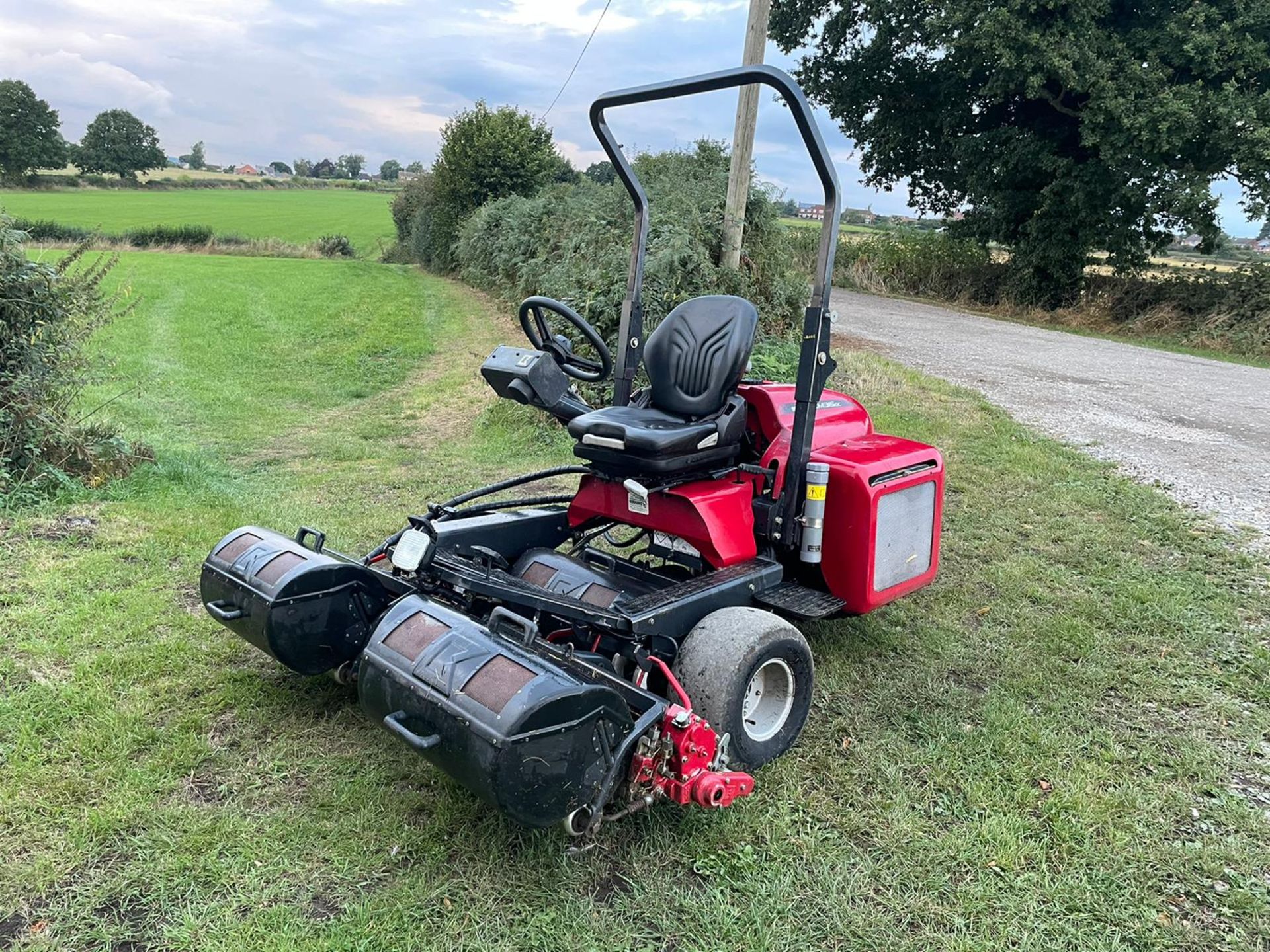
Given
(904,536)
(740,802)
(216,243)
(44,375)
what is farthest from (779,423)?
(216,243)

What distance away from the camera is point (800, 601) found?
11.3ft

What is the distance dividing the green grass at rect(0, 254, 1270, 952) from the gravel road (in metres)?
1.41

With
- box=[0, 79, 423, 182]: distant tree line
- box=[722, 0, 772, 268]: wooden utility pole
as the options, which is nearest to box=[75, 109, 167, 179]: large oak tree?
box=[0, 79, 423, 182]: distant tree line

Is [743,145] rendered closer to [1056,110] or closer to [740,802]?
[740,802]

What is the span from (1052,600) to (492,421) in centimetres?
491

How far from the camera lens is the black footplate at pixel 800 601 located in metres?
3.36

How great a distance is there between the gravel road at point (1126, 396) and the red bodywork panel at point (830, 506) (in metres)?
3.10

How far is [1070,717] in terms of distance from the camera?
142 inches

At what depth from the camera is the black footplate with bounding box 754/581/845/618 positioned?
336cm

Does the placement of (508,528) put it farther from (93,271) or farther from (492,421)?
(492,421)

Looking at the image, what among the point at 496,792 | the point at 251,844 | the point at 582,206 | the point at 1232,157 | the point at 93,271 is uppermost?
the point at 1232,157

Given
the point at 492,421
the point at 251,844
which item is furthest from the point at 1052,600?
the point at 492,421

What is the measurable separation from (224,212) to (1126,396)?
44366 millimetres

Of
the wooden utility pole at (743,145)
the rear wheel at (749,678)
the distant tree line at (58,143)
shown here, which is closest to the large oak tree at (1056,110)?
the wooden utility pole at (743,145)
